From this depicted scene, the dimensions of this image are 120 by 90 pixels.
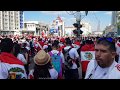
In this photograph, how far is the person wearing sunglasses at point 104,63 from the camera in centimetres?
263

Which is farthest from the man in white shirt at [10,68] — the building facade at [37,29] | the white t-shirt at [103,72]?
the building facade at [37,29]

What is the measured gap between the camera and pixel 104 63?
271 centimetres

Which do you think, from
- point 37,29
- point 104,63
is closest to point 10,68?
point 104,63

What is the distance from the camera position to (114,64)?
2.74 metres

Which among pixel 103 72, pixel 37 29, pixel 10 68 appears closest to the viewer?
pixel 103 72

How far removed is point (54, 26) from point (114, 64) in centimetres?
2038

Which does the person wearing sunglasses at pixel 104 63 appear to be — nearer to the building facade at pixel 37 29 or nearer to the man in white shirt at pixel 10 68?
the man in white shirt at pixel 10 68

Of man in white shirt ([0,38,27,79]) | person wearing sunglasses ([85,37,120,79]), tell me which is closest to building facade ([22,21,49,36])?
man in white shirt ([0,38,27,79])

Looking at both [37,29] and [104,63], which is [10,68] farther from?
[37,29]

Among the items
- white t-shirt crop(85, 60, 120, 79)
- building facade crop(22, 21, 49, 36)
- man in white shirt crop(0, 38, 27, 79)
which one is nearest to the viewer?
white t-shirt crop(85, 60, 120, 79)

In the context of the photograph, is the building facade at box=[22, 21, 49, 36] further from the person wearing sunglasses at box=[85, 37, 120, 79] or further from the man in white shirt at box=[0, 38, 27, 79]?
the person wearing sunglasses at box=[85, 37, 120, 79]

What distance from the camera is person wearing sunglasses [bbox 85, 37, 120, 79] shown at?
263cm
